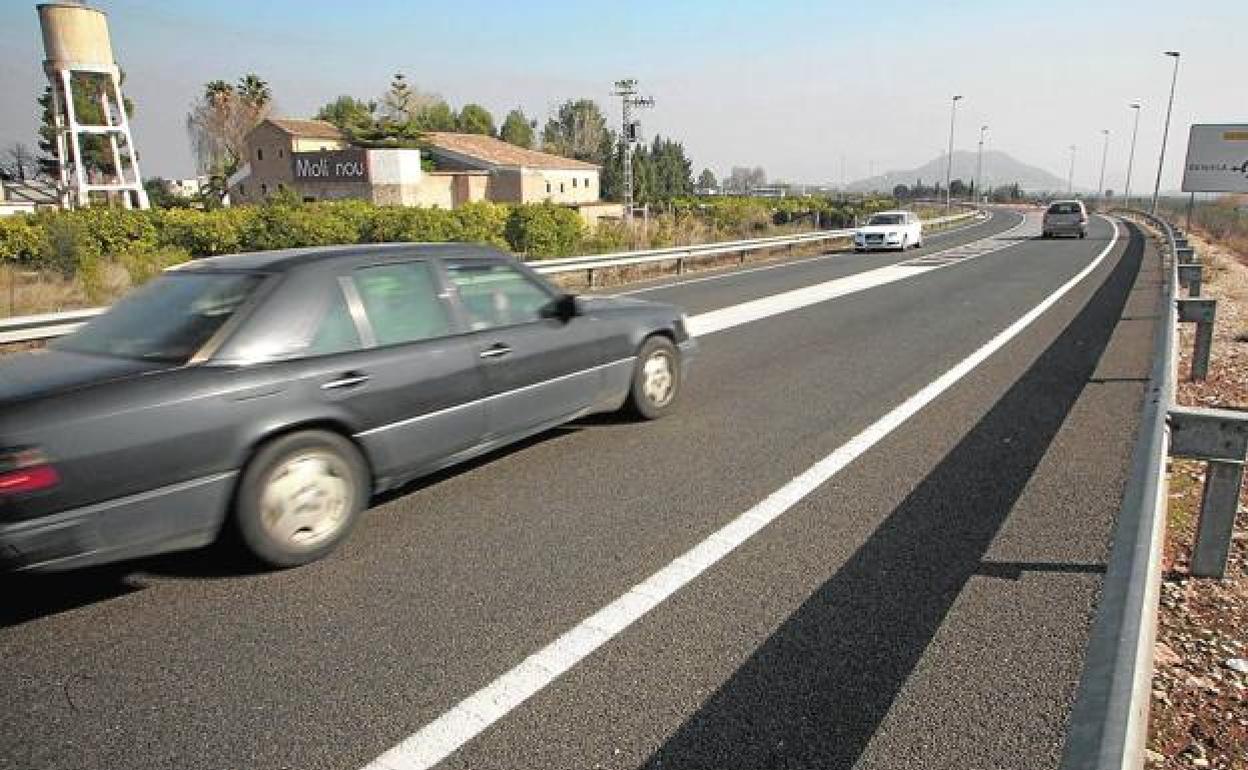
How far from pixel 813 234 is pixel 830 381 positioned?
851 inches

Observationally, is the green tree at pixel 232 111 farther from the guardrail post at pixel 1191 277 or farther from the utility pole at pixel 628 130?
the guardrail post at pixel 1191 277

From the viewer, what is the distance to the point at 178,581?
369cm

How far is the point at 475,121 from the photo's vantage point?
108562mm

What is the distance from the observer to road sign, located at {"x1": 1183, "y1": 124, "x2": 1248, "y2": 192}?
102 ft

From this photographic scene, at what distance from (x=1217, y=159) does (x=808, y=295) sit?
1071 inches

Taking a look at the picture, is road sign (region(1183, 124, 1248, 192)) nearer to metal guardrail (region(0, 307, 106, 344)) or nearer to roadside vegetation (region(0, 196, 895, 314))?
roadside vegetation (region(0, 196, 895, 314))

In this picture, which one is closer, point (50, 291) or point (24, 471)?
point (24, 471)

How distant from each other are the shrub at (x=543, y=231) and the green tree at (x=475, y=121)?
291 ft

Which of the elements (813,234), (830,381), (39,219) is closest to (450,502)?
(830,381)

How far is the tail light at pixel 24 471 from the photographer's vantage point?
2.96 metres

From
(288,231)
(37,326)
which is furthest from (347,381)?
(288,231)

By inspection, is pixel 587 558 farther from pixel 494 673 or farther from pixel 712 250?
pixel 712 250

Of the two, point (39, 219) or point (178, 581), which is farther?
point (39, 219)

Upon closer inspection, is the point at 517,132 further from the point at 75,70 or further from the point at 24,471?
the point at 24,471
